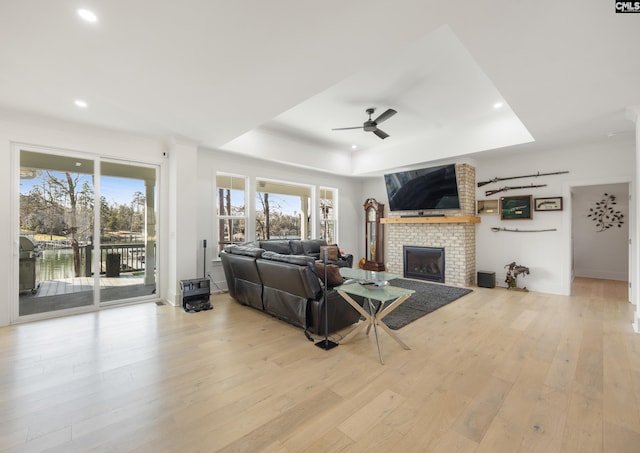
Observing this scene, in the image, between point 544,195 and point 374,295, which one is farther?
point 544,195

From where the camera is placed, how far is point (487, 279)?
562cm

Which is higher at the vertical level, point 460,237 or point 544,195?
point 544,195

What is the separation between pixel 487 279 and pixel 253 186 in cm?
518

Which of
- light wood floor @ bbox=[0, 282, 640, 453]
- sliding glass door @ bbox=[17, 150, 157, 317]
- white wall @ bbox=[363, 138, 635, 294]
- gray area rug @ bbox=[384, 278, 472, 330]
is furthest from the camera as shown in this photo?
white wall @ bbox=[363, 138, 635, 294]

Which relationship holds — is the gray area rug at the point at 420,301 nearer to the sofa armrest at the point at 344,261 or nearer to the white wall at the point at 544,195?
the sofa armrest at the point at 344,261

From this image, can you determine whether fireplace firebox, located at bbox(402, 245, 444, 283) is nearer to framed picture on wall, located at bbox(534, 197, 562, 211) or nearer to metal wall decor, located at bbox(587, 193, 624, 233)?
framed picture on wall, located at bbox(534, 197, 562, 211)

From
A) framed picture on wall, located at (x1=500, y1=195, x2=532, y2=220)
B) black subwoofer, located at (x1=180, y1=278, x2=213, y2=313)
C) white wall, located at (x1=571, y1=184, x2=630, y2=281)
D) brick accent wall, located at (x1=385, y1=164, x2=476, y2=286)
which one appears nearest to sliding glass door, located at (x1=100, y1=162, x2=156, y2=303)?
black subwoofer, located at (x1=180, y1=278, x2=213, y2=313)

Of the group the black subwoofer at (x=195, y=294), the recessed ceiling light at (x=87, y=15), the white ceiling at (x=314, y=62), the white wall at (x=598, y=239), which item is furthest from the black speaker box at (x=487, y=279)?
the recessed ceiling light at (x=87, y=15)

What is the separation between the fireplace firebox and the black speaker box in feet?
2.45

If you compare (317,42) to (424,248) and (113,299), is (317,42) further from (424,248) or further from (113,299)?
(424,248)

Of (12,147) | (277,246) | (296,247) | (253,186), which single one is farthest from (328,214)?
(12,147)

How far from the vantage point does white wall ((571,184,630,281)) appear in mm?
6289

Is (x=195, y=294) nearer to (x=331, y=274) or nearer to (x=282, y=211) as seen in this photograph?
(x=331, y=274)

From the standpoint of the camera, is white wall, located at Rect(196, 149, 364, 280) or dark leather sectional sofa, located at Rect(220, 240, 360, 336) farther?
white wall, located at Rect(196, 149, 364, 280)
